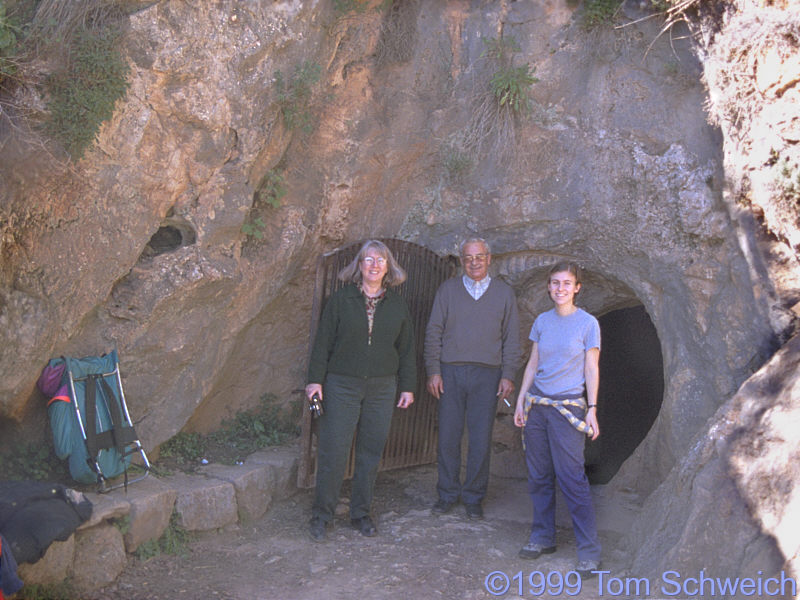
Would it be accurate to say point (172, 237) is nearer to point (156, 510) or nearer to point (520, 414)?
point (156, 510)

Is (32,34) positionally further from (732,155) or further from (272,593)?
(732,155)

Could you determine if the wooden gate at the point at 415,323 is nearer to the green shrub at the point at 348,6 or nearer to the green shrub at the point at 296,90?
the green shrub at the point at 296,90

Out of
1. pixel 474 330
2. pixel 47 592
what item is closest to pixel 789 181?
pixel 474 330

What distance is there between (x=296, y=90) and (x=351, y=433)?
8.52 feet

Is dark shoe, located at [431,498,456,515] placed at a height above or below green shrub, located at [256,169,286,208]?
below

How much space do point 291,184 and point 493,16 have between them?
7.48ft

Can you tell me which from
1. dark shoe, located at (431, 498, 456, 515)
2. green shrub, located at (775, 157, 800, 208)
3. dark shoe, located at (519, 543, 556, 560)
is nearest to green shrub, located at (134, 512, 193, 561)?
A: dark shoe, located at (431, 498, 456, 515)

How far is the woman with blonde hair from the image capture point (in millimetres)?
5141

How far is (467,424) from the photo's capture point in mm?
5676

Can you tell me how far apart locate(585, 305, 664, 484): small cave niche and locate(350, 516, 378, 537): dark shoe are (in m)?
3.57

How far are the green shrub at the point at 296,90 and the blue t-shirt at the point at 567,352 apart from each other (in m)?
2.57

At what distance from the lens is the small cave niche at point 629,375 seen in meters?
8.11

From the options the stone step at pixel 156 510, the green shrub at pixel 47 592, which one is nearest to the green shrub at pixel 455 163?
the stone step at pixel 156 510

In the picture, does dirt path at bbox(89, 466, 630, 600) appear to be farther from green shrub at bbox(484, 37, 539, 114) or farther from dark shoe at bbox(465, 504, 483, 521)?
green shrub at bbox(484, 37, 539, 114)
